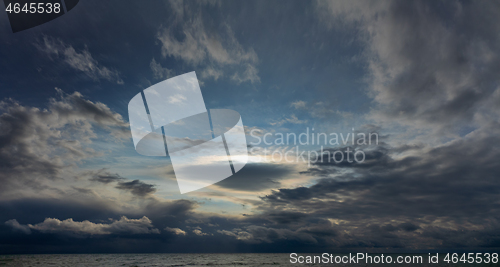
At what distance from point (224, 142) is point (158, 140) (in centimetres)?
620

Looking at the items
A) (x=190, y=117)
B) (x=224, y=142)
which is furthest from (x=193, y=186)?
(x=190, y=117)

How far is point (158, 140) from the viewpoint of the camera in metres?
20.5

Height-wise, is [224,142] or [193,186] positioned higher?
[224,142]

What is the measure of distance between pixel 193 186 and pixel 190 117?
6.55m

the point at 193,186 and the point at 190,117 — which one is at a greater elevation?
the point at 190,117

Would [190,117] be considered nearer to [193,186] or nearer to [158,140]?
[158,140]

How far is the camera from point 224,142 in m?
21.5

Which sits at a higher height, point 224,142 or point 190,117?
point 190,117

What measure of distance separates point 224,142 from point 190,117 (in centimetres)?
405

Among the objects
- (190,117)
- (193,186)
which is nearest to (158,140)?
(190,117)

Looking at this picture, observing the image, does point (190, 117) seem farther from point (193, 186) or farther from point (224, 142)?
point (193, 186)

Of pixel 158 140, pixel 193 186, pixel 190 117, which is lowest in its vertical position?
pixel 193 186

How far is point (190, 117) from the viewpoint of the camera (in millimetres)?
20531
